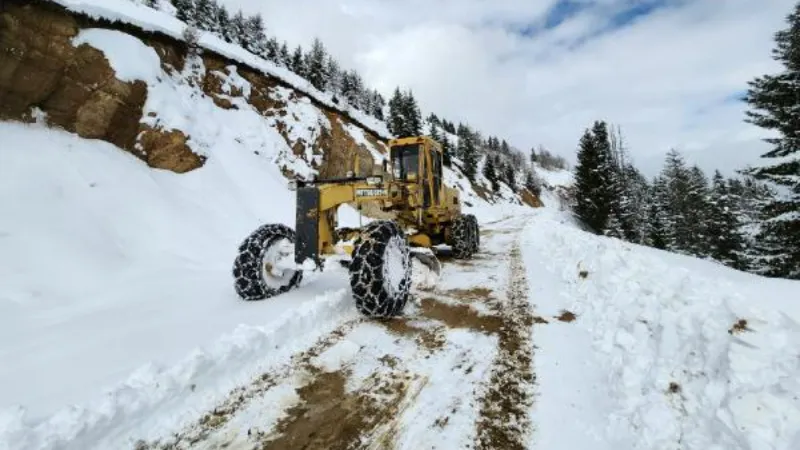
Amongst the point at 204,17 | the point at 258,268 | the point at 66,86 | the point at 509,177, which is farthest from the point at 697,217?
the point at 509,177

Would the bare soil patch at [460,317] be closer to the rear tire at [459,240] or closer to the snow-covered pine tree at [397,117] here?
the rear tire at [459,240]

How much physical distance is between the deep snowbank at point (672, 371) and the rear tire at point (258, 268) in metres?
4.07

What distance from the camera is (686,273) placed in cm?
537

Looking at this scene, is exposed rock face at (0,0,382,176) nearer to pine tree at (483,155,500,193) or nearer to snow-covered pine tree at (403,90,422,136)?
snow-covered pine tree at (403,90,422,136)

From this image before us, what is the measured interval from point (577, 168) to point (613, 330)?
36.7 m

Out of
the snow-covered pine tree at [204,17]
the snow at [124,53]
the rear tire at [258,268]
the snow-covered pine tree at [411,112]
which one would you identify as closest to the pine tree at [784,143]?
the rear tire at [258,268]

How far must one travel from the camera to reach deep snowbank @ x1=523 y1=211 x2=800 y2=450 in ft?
9.48

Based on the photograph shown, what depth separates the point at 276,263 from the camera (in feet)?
24.1

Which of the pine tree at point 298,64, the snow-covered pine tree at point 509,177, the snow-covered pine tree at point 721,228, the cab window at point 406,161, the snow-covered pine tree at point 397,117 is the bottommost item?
the snow-covered pine tree at point 721,228

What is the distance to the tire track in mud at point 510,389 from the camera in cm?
341

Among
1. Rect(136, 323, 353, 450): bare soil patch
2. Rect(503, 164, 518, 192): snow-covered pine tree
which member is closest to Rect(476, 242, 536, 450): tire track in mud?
Rect(136, 323, 353, 450): bare soil patch

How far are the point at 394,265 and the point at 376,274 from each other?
0.61m

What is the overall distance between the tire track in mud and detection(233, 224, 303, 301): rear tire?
139 inches

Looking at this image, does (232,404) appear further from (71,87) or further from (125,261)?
(71,87)
